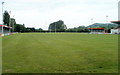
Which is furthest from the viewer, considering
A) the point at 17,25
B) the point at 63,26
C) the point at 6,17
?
the point at 63,26

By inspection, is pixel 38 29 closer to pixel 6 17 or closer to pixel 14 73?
pixel 6 17

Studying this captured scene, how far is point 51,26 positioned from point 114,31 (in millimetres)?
95087

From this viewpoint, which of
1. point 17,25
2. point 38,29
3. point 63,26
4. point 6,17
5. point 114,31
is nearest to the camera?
point 114,31

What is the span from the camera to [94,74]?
23.1 feet

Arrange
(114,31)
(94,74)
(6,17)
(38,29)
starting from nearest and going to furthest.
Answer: (94,74)
(114,31)
(6,17)
(38,29)

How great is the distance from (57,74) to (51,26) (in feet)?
584

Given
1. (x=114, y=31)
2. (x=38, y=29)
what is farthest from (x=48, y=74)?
(x=38, y=29)

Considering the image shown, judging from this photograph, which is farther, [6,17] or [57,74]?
[6,17]

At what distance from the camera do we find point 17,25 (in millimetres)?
139250

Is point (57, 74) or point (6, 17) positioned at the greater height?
point (6, 17)

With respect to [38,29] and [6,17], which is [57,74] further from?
[38,29]

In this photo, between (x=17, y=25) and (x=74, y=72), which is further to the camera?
(x=17, y=25)

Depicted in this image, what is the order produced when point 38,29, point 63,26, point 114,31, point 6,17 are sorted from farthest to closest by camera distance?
point 63,26 → point 38,29 → point 6,17 → point 114,31

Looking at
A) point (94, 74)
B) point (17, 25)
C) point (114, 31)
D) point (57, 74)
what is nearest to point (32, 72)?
point (57, 74)
